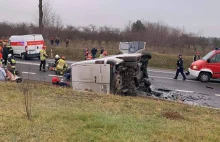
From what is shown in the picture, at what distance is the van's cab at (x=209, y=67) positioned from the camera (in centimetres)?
1533

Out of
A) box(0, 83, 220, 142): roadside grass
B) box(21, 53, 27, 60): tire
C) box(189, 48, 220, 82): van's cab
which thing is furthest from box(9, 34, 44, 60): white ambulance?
box(0, 83, 220, 142): roadside grass

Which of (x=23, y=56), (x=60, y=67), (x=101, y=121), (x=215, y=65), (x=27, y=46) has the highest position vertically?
(x=27, y=46)

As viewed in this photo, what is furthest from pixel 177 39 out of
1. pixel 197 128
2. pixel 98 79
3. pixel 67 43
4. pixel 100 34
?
pixel 197 128

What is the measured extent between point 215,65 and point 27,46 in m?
15.6

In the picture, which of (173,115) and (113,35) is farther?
(113,35)

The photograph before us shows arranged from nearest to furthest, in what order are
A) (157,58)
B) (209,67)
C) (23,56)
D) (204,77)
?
1. (209,67)
2. (204,77)
3. (23,56)
4. (157,58)

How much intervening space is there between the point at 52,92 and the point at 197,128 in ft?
15.5

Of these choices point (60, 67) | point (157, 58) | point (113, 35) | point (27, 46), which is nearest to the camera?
point (60, 67)

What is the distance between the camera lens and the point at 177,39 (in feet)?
116

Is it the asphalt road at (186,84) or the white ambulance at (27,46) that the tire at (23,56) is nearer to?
the white ambulance at (27,46)

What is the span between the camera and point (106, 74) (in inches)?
364

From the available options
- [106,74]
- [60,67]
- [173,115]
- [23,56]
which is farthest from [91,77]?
[23,56]

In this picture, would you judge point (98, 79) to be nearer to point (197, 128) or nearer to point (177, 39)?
point (197, 128)

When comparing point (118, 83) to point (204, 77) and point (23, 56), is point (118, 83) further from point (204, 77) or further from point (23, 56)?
point (23, 56)
